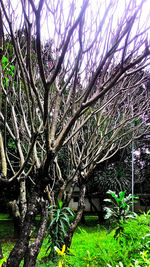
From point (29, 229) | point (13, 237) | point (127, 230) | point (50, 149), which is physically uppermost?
point (50, 149)

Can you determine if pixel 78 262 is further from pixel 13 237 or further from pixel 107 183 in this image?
pixel 107 183

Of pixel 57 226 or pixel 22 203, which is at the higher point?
pixel 22 203

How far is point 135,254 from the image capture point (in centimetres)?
128

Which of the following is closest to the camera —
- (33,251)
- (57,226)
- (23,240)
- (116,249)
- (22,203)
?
(116,249)

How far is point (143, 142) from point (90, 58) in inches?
325

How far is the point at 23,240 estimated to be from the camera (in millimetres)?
2277

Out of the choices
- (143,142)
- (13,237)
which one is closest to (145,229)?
(13,237)

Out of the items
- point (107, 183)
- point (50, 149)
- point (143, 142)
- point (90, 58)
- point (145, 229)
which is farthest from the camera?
point (143, 142)

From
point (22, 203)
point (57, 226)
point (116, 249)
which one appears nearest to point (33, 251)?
point (22, 203)

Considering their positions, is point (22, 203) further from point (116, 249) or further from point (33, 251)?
point (116, 249)

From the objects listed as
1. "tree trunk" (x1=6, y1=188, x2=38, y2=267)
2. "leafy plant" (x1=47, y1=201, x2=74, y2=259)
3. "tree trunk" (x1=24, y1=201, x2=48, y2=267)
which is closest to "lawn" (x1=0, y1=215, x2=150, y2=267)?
"tree trunk" (x1=6, y1=188, x2=38, y2=267)

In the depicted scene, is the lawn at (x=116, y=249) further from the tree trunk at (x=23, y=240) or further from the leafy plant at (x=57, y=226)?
the leafy plant at (x=57, y=226)

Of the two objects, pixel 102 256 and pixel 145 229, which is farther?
pixel 145 229

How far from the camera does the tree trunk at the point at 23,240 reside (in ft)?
7.28
